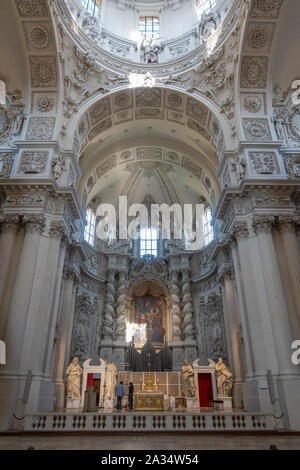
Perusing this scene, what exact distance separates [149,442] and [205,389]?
9927 mm

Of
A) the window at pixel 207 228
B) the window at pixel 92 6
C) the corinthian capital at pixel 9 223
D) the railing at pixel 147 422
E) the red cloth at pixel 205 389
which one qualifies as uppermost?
the window at pixel 92 6

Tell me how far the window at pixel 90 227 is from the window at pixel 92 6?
14.1 metres

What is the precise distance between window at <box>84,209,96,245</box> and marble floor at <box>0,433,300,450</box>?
16.9m

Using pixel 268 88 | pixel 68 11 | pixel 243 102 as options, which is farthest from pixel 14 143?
pixel 268 88

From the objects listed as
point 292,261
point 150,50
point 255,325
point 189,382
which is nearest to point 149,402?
point 189,382

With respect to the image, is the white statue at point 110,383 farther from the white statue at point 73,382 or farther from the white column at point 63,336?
the white column at point 63,336

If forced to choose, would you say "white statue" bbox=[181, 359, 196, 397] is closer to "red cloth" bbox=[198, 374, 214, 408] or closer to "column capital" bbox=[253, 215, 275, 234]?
"red cloth" bbox=[198, 374, 214, 408]

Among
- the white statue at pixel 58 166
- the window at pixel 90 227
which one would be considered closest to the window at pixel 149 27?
the white statue at pixel 58 166

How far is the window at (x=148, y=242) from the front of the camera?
27359 millimetres

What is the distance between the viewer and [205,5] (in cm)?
2080

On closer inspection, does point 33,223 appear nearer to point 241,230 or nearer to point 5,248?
point 5,248

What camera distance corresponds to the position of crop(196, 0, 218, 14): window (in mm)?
20125

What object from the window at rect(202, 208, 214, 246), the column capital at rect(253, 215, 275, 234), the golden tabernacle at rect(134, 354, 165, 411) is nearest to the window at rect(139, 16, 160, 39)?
the window at rect(202, 208, 214, 246)

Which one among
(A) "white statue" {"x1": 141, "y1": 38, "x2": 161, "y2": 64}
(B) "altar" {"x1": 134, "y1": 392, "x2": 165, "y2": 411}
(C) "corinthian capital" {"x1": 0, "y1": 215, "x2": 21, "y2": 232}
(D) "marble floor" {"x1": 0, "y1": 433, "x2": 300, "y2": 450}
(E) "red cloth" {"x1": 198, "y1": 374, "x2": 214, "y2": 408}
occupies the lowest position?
(D) "marble floor" {"x1": 0, "y1": 433, "x2": 300, "y2": 450}
